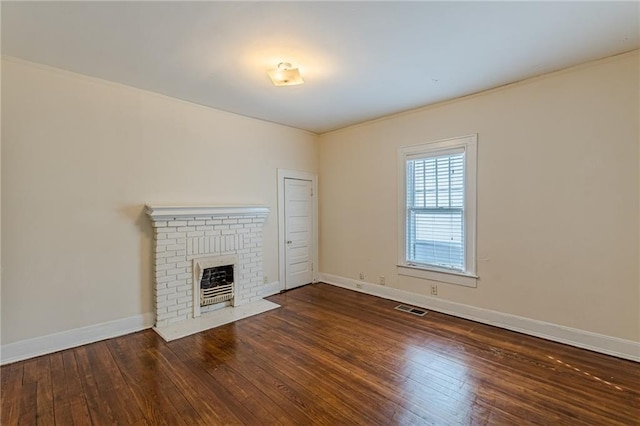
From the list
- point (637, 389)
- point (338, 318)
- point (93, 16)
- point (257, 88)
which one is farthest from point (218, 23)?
point (637, 389)

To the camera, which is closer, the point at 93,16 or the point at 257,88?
the point at 93,16

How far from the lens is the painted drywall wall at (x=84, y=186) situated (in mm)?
2758

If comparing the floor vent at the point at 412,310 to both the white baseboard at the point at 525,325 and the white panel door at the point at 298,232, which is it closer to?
the white baseboard at the point at 525,325

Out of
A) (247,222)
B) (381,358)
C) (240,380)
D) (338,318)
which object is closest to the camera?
(240,380)

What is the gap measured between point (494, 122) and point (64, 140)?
15.4ft

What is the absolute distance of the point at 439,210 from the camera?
4004 mm

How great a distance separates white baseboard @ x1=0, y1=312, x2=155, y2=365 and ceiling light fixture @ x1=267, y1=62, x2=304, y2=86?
10.1 feet

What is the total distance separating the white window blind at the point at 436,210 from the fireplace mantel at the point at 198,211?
87.6 inches

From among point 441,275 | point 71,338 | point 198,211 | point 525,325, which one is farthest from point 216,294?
point 525,325

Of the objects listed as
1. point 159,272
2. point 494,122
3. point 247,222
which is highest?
point 494,122

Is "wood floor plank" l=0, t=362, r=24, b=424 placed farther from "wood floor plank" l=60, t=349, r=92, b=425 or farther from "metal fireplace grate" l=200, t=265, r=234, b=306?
"metal fireplace grate" l=200, t=265, r=234, b=306

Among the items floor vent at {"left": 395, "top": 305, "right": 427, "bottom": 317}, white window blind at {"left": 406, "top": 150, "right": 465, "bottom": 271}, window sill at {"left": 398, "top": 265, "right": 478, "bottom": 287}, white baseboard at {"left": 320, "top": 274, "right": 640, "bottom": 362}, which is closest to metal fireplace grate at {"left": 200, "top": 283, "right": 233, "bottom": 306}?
white baseboard at {"left": 320, "top": 274, "right": 640, "bottom": 362}

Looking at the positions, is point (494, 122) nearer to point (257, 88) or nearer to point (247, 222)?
point (257, 88)

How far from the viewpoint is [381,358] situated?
9.03 ft
